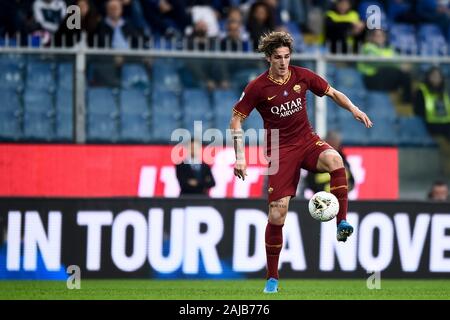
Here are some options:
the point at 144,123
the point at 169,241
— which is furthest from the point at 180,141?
the point at 169,241

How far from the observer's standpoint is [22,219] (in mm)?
14320

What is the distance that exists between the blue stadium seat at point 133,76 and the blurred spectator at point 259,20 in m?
1.91

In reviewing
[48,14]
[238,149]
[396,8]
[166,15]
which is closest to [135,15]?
[166,15]

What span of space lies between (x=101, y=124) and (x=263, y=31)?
2.91 meters

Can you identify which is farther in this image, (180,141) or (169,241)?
(180,141)

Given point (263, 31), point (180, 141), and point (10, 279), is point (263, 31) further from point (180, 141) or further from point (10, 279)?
point (10, 279)

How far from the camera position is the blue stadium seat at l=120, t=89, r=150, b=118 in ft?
Answer: 53.8

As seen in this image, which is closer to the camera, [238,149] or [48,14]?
[238,149]

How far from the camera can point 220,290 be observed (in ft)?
41.6

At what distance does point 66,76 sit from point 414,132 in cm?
481

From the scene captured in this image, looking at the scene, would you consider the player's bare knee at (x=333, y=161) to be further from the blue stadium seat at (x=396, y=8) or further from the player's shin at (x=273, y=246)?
the blue stadium seat at (x=396, y=8)

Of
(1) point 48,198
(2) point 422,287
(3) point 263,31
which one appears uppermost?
(3) point 263,31

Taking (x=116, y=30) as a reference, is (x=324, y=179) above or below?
below

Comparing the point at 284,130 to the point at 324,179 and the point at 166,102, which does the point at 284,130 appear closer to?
the point at 324,179
